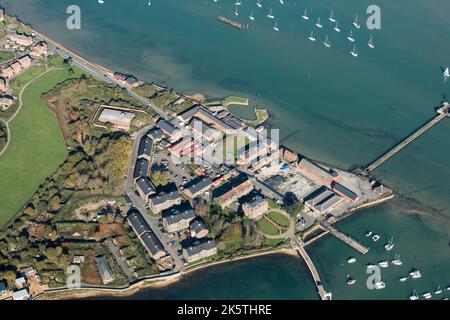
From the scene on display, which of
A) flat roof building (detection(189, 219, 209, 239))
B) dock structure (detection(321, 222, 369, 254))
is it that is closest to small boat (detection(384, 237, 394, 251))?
dock structure (detection(321, 222, 369, 254))

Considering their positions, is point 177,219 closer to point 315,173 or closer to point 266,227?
point 266,227

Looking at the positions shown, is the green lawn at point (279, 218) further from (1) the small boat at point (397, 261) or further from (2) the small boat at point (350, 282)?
(1) the small boat at point (397, 261)

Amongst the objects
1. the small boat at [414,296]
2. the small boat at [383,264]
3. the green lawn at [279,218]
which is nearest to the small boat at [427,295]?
→ the small boat at [414,296]

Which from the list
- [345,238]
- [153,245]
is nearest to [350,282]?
[345,238]

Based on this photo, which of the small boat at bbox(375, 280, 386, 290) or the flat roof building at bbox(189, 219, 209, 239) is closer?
the small boat at bbox(375, 280, 386, 290)

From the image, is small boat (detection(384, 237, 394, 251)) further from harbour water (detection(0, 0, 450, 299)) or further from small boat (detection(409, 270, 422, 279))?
small boat (detection(409, 270, 422, 279))
